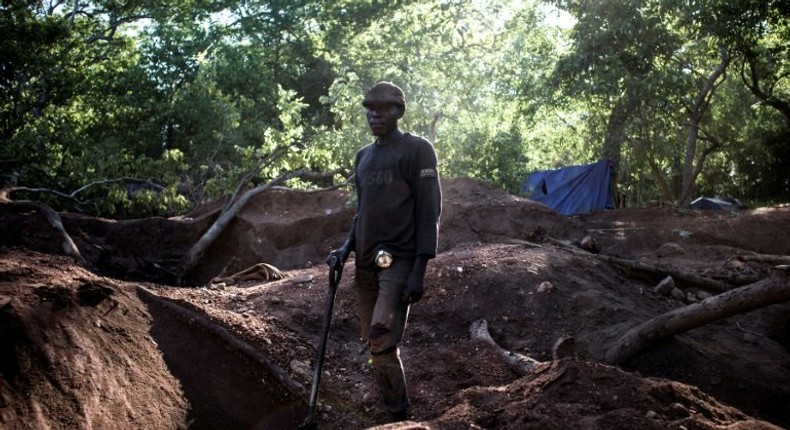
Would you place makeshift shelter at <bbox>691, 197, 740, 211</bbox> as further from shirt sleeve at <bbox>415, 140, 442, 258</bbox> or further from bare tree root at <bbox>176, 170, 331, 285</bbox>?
shirt sleeve at <bbox>415, 140, 442, 258</bbox>

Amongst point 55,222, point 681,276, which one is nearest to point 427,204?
point 681,276

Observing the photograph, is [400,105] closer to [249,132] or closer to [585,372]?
[585,372]

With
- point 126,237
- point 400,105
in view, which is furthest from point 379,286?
point 126,237

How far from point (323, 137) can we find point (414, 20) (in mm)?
4435

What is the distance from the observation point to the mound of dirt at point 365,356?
3354mm

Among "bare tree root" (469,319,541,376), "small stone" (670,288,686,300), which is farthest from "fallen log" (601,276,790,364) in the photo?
"small stone" (670,288,686,300)

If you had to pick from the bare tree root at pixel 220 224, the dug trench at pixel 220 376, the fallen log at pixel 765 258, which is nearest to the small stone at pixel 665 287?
the fallen log at pixel 765 258

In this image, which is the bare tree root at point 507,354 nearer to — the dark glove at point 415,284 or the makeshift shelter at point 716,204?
the dark glove at point 415,284

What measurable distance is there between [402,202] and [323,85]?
16.9 meters

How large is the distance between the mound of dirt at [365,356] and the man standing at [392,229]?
0.49 m

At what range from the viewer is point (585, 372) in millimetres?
3508

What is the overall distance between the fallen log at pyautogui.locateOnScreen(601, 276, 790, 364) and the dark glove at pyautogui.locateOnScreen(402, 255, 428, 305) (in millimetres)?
2209

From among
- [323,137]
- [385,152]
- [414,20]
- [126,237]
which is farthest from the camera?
[414,20]

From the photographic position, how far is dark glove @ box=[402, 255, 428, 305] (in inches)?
139
